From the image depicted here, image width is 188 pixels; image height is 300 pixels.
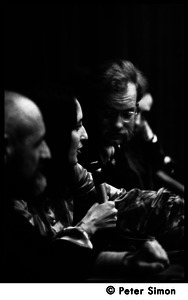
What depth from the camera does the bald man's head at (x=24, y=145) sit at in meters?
1.84

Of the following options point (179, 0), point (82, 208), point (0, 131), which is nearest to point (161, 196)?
point (82, 208)

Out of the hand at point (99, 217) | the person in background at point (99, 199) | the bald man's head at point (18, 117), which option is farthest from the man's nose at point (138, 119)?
the bald man's head at point (18, 117)

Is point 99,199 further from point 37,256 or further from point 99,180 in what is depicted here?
point 37,256

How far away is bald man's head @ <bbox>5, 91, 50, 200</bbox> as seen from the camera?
6.04 ft

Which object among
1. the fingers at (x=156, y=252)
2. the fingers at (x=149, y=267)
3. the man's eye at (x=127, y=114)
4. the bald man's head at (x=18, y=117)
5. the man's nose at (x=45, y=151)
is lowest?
the fingers at (x=149, y=267)

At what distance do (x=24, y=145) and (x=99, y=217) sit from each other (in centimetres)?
47

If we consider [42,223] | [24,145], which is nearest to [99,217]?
[42,223]

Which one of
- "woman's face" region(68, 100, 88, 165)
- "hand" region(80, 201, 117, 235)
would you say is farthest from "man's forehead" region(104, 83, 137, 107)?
"hand" region(80, 201, 117, 235)

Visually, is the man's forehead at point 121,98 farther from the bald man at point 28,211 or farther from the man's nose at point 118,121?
the bald man at point 28,211

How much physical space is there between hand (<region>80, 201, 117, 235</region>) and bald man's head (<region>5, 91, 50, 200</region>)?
0.84ft

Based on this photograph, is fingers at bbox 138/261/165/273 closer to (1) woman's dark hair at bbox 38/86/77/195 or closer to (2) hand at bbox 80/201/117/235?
(2) hand at bbox 80/201/117/235

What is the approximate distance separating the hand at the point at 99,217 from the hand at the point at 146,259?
0.56 feet

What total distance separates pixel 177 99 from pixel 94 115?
0.41 m

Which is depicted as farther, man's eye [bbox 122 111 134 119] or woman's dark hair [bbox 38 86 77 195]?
man's eye [bbox 122 111 134 119]
